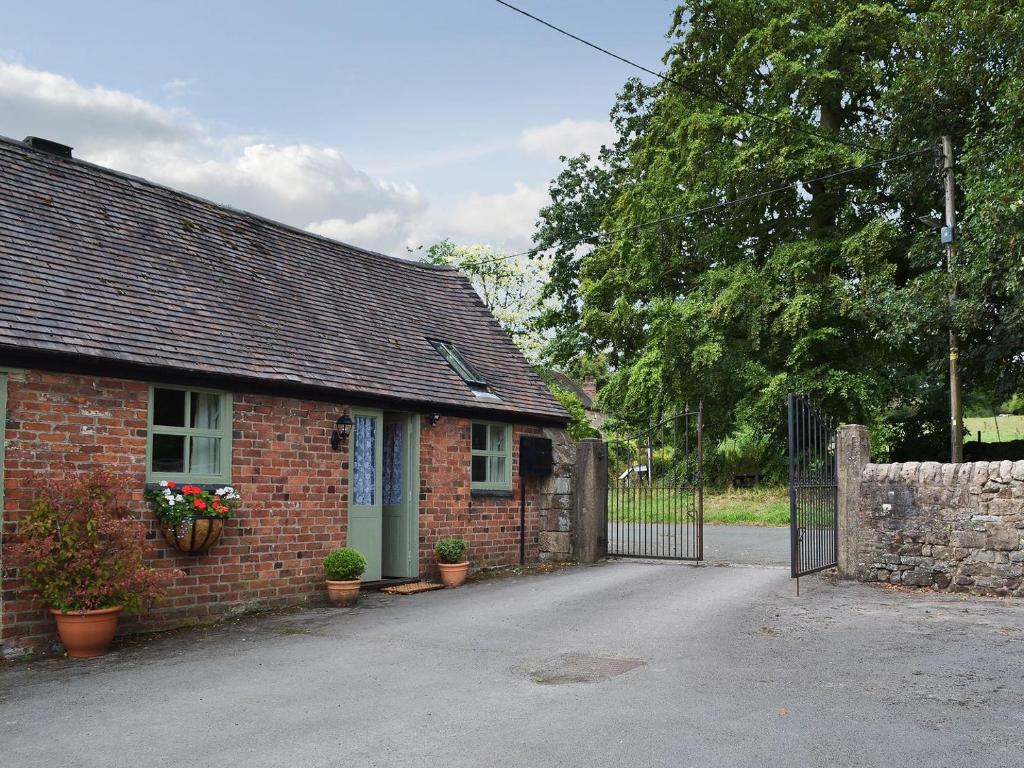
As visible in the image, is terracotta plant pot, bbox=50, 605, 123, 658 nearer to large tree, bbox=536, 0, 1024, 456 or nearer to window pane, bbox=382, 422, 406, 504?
window pane, bbox=382, 422, 406, 504

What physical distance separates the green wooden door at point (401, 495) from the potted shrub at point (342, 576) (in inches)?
66.3

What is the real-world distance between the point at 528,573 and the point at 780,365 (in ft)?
39.5

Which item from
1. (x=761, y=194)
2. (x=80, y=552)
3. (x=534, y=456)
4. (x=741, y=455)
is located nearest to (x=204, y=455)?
(x=80, y=552)

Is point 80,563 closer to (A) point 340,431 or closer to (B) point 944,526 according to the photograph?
(A) point 340,431

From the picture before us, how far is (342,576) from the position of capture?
36.2 ft

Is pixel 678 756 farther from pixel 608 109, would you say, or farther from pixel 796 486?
pixel 608 109

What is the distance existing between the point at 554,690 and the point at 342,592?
5.16 m

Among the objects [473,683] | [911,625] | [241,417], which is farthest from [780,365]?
[473,683]

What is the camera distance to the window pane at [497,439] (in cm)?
1445

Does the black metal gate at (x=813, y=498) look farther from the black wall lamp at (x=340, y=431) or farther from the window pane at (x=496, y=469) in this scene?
the black wall lamp at (x=340, y=431)

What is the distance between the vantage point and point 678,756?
16.2 feet

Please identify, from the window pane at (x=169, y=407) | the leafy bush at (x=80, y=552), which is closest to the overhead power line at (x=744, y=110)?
the window pane at (x=169, y=407)

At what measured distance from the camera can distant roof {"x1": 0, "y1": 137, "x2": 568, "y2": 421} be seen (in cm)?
932

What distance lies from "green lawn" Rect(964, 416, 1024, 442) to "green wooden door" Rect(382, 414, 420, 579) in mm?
26659
